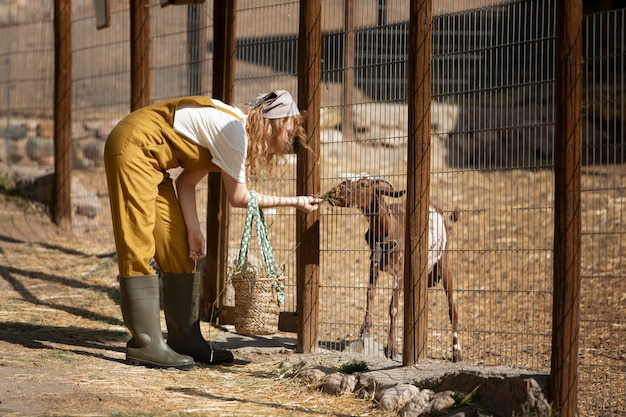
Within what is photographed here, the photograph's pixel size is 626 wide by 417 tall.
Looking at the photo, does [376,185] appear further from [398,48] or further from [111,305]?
[111,305]

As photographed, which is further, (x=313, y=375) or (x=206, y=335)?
(x=206, y=335)

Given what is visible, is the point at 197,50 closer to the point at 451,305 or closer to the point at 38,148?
the point at 451,305

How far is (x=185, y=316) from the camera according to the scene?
5.55 metres

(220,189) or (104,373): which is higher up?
(220,189)

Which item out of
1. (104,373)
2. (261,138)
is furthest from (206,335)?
(261,138)

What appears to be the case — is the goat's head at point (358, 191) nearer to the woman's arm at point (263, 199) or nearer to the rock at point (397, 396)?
the woman's arm at point (263, 199)

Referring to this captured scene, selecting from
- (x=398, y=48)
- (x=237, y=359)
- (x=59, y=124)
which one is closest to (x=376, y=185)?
(x=398, y=48)

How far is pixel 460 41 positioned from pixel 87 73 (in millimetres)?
5885

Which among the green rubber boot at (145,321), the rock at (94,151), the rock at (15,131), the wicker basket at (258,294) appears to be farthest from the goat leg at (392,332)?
the rock at (15,131)

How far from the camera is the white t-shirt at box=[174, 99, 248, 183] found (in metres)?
4.99

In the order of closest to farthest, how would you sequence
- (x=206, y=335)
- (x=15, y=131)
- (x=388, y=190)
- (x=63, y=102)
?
(x=388, y=190) < (x=206, y=335) < (x=63, y=102) < (x=15, y=131)

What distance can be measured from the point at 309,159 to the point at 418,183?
0.88 metres

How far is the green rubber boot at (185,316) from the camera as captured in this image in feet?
18.1

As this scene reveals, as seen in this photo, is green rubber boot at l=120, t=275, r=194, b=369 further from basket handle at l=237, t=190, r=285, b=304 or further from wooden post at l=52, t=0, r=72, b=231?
wooden post at l=52, t=0, r=72, b=231
